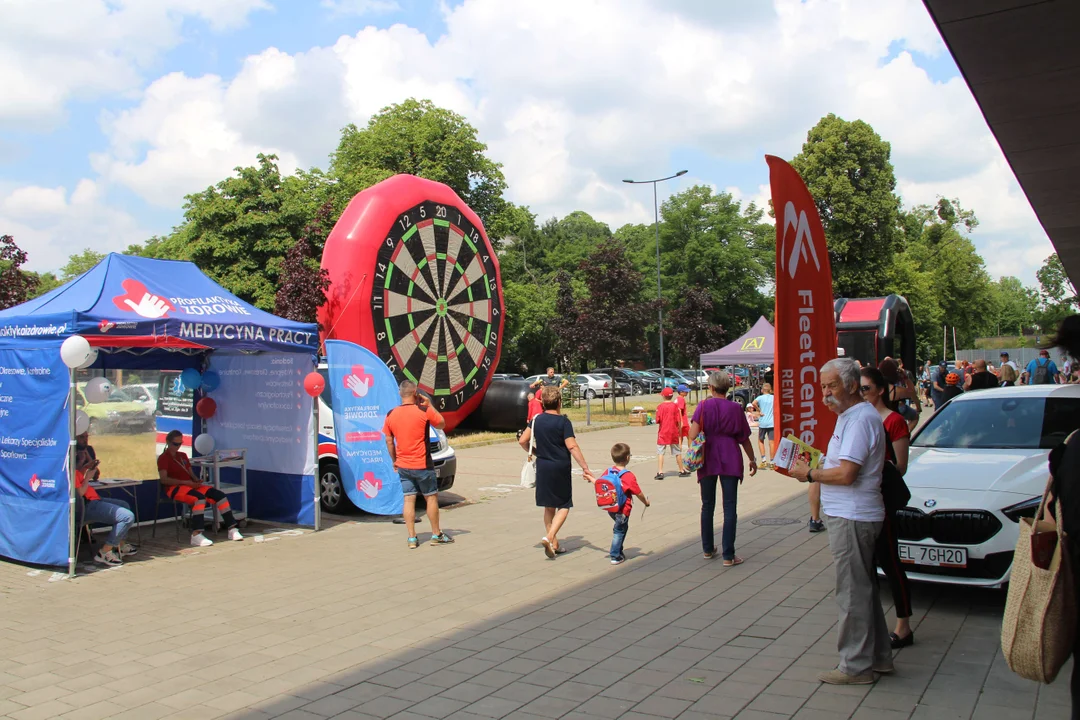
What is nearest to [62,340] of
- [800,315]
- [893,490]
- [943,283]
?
[800,315]

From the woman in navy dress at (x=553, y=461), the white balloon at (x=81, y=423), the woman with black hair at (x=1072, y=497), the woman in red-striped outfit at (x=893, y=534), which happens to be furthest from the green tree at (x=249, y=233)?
the woman with black hair at (x=1072, y=497)

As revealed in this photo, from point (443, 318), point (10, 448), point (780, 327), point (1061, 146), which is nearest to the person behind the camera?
point (780, 327)

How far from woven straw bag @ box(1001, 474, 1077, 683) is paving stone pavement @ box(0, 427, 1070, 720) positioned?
1268 millimetres

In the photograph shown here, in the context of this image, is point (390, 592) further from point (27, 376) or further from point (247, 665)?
point (27, 376)

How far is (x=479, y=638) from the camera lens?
5.83 m

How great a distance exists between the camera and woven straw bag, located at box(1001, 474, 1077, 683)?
10.3 ft

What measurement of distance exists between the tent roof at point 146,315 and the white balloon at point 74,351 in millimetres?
154

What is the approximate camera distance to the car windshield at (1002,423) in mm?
7180

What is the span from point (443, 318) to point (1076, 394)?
1318cm

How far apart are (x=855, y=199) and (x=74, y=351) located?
4096 centimetres

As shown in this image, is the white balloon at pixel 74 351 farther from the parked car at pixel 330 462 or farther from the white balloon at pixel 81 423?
the parked car at pixel 330 462

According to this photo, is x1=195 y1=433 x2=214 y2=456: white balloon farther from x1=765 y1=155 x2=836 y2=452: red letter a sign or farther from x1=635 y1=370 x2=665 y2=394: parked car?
x1=635 y1=370 x2=665 y2=394: parked car

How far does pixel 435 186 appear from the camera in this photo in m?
18.8

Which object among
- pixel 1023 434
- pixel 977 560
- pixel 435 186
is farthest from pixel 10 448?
pixel 435 186
